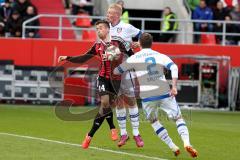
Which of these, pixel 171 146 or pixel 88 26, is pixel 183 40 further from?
pixel 171 146

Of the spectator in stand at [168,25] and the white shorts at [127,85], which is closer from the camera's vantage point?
the white shorts at [127,85]

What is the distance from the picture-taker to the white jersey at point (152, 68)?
47.0ft

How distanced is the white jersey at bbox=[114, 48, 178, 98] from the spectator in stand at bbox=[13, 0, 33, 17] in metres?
15.6

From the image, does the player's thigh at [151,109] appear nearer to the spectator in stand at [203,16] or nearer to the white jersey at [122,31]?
the white jersey at [122,31]

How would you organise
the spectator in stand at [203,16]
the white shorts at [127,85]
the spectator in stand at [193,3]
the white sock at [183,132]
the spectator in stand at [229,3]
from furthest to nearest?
the spectator in stand at [229,3] < the spectator in stand at [193,3] < the spectator in stand at [203,16] < the white shorts at [127,85] < the white sock at [183,132]

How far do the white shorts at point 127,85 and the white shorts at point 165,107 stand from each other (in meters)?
1.55

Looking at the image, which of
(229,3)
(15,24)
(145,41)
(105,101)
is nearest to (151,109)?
(145,41)

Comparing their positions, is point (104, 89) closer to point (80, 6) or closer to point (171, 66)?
point (171, 66)

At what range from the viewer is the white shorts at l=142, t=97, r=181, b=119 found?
14.3m

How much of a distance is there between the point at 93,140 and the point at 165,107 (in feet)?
9.96

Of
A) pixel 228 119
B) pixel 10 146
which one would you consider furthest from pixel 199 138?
pixel 228 119

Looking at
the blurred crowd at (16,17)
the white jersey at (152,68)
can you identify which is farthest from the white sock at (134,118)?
the blurred crowd at (16,17)

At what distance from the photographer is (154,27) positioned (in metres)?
34.6

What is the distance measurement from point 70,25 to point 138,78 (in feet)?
54.8
